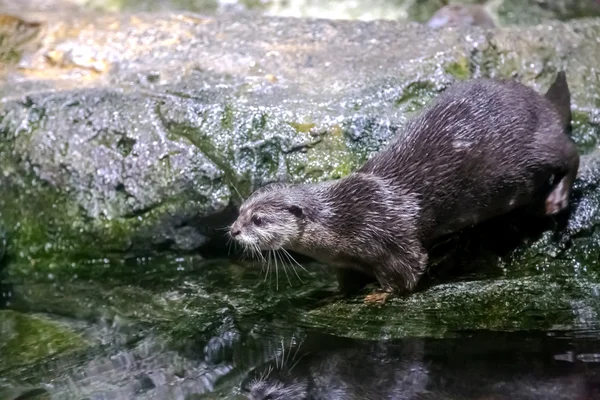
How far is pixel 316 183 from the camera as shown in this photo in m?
3.21

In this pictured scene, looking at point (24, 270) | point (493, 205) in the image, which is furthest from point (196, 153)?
point (493, 205)

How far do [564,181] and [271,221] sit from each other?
1420 mm

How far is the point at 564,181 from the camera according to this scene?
3049mm

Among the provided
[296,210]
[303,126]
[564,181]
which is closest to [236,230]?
[296,210]

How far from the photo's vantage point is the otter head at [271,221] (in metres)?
2.96

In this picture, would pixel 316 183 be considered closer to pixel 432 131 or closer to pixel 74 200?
pixel 432 131

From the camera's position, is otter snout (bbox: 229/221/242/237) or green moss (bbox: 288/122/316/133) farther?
green moss (bbox: 288/122/316/133)

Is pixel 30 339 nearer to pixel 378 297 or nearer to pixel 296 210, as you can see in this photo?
pixel 296 210

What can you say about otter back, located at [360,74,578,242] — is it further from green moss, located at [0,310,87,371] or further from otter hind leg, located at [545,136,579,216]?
green moss, located at [0,310,87,371]

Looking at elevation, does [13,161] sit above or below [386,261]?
above

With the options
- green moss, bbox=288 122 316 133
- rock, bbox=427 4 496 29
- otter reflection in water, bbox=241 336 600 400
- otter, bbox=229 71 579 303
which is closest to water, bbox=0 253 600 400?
otter reflection in water, bbox=241 336 600 400

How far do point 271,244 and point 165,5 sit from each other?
3.79 meters

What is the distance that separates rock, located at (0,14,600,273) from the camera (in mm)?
3400

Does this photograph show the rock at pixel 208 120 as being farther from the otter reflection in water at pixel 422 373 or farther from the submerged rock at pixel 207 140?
the otter reflection in water at pixel 422 373
